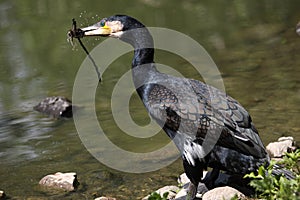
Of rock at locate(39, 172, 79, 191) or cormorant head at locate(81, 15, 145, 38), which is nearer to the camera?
cormorant head at locate(81, 15, 145, 38)

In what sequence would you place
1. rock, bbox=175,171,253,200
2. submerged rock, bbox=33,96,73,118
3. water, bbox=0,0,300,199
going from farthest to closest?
submerged rock, bbox=33,96,73,118 < water, bbox=0,0,300,199 < rock, bbox=175,171,253,200

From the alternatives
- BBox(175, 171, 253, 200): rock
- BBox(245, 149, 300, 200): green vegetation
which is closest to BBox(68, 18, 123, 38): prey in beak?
BBox(175, 171, 253, 200): rock

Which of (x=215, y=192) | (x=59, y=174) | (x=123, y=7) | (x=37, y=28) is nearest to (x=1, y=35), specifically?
(x=37, y=28)

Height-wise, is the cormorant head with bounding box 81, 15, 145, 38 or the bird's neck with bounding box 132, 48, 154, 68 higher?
the cormorant head with bounding box 81, 15, 145, 38

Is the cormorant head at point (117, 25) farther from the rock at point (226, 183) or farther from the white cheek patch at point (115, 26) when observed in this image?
the rock at point (226, 183)

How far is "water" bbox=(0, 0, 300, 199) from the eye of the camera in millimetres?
6986

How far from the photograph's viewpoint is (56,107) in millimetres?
8859

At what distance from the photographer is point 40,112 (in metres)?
9.01

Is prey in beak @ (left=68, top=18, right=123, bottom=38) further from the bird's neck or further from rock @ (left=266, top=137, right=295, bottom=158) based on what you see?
rock @ (left=266, top=137, right=295, bottom=158)

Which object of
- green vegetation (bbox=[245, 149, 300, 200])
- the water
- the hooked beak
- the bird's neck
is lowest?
the water

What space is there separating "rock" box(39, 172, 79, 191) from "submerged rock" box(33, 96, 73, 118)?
226cm

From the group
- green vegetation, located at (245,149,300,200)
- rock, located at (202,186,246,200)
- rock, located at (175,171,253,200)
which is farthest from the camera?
rock, located at (175,171,253,200)

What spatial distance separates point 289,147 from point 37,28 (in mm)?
7840

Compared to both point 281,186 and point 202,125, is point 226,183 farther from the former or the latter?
point 281,186
